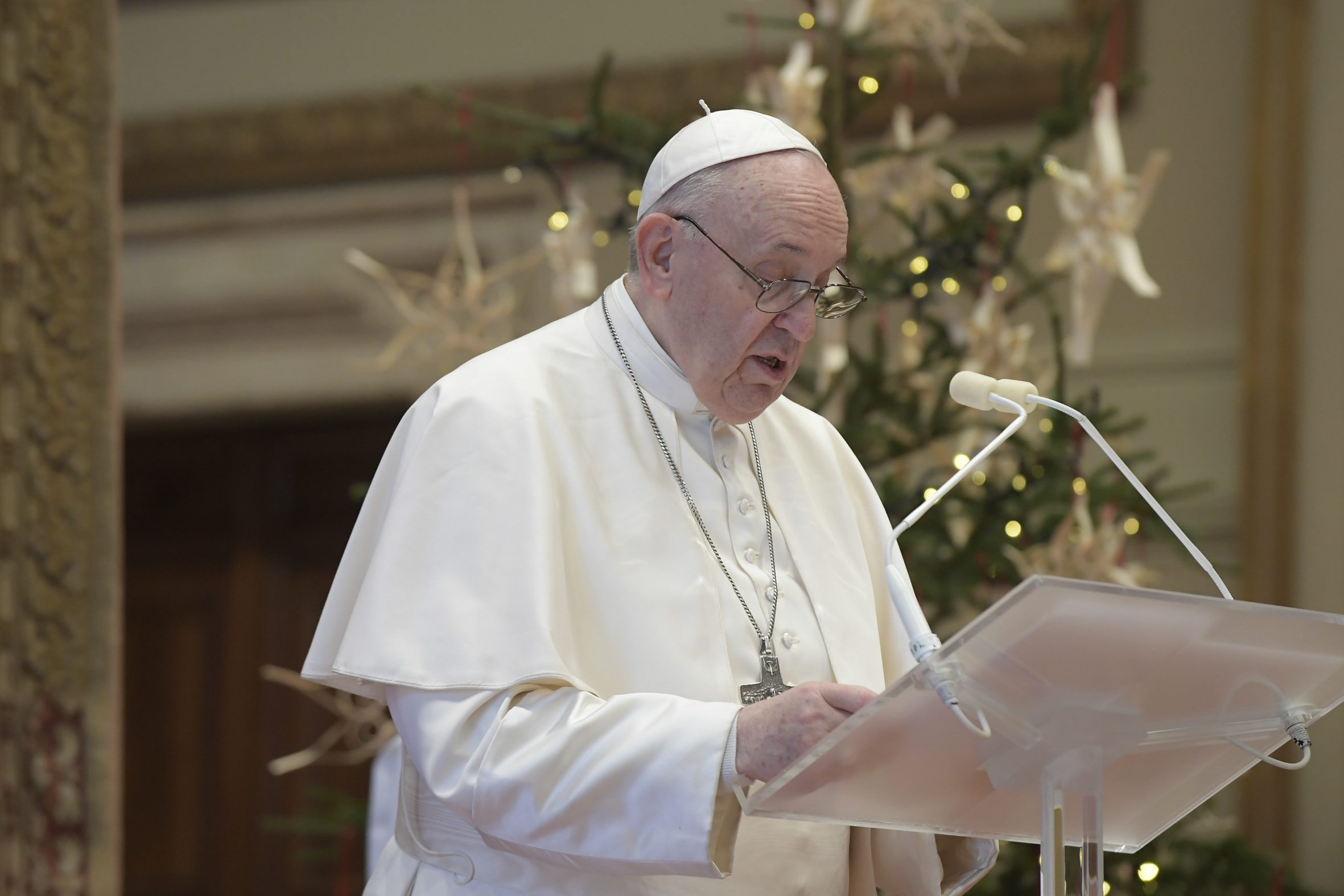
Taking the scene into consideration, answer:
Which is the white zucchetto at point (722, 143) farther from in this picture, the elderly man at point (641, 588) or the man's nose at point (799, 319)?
the man's nose at point (799, 319)

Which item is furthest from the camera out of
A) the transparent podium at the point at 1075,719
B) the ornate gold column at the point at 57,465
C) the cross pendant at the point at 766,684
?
the ornate gold column at the point at 57,465

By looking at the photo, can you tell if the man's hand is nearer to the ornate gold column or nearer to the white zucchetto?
the white zucchetto

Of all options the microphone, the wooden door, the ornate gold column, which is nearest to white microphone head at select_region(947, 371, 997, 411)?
the microphone

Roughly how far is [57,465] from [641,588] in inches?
56.1

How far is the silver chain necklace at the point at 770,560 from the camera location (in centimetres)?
223

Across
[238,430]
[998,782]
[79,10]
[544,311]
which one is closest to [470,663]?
[998,782]

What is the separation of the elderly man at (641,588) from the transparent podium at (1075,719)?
155mm

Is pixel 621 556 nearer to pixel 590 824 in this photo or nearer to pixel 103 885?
pixel 590 824

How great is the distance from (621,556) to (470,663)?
0.95ft

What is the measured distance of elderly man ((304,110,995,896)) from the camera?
196cm

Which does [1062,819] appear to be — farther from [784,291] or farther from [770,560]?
[784,291]

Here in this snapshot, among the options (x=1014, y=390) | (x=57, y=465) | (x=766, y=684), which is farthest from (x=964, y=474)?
(x=57, y=465)

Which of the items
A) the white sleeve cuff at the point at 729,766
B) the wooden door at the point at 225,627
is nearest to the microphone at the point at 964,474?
the white sleeve cuff at the point at 729,766

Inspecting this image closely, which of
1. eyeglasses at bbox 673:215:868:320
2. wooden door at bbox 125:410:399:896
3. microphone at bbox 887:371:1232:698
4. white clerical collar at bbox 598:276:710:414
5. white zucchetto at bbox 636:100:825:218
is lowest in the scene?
wooden door at bbox 125:410:399:896
